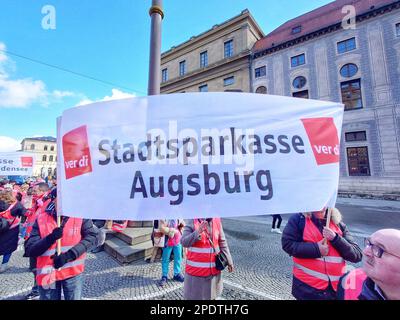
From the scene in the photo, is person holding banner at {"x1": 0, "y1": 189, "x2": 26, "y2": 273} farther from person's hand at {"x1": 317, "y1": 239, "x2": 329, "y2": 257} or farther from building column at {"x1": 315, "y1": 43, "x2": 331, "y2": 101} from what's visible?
building column at {"x1": 315, "y1": 43, "x2": 331, "y2": 101}

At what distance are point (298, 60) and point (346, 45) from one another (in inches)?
141

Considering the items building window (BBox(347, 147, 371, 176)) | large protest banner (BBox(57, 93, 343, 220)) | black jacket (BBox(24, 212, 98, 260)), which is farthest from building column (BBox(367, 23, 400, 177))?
black jacket (BBox(24, 212, 98, 260))

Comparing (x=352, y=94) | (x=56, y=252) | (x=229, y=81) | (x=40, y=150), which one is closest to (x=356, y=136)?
(x=352, y=94)

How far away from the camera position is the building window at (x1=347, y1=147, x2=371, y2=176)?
50.6ft

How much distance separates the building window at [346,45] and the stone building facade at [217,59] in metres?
8.00

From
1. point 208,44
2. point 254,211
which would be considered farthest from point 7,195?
point 208,44

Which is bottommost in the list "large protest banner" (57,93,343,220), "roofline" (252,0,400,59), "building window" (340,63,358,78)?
"large protest banner" (57,93,343,220)

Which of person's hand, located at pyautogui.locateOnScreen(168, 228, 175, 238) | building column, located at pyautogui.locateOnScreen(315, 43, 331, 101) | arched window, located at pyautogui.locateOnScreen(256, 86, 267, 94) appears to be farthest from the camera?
arched window, located at pyautogui.locateOnScreen(256, 86, 267, 94)

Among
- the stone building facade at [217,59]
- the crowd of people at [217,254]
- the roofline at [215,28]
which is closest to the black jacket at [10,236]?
the crowd of people at [217,254]

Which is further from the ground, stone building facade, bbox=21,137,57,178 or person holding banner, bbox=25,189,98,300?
stone building facade, bbox=21,137,57,178

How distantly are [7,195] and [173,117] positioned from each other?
4.22 metres

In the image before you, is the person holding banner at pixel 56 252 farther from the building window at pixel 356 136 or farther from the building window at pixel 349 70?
the building window at pixel 349 70

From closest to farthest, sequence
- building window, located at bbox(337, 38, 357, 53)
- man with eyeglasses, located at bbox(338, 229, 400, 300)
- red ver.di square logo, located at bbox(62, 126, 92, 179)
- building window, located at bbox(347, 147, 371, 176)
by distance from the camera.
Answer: man with eyeglasses, located at bbox(338, 229, 400, 300) < red ver.di square logo, located at bbox(62, 126, 92, 179) < building window, located at bbox(347, 147, 371, 176) < building window, located at bbox(337, 38, 357, 53)

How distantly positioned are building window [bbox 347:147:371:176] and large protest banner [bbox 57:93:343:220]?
1771cm
